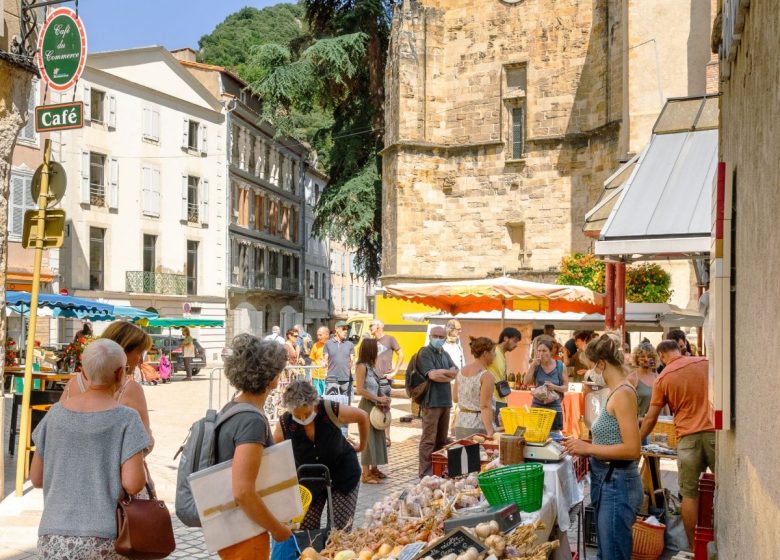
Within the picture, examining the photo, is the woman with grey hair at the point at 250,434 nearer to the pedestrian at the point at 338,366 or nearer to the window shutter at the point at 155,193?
the pedestrian at the point at 338,366

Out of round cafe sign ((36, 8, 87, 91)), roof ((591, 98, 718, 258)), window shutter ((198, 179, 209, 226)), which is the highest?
window shutter ((198, 179, 209, 226))

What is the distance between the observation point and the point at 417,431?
1464 cm

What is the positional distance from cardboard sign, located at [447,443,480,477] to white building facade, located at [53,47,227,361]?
1161 inches

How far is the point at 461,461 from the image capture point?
5.92m

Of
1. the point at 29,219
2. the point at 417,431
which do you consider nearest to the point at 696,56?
the point at 417,431

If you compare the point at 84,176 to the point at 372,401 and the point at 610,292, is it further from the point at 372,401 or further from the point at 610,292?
the point at 372,401

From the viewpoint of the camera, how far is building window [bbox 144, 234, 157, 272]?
122 ft

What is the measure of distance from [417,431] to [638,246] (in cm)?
815

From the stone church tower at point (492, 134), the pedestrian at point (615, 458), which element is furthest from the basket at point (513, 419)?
the stone church tower at point (492, 134)

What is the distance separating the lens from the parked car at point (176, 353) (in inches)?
1144

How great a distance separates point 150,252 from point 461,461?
33.5 metres

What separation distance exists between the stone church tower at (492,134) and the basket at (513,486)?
21258 mm

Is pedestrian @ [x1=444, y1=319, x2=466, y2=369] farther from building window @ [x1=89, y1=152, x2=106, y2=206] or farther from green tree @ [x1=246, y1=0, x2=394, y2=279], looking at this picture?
building window @ [x1=89, y1=152, x2=106, y2=206]

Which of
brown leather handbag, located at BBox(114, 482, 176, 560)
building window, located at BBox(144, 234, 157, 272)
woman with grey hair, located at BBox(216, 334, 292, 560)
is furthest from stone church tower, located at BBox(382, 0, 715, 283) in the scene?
brown leather handbag, located at BBox(114, 482, 176, 560)
